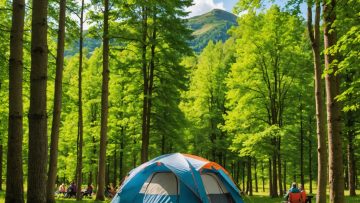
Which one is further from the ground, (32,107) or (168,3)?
(168,3)

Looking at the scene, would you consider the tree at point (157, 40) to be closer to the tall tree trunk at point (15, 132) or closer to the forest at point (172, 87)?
the forest at point (172, 87)

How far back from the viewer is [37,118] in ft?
21.5

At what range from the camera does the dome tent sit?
1168cm

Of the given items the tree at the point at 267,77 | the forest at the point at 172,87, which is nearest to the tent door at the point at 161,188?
the forest at the point at 172,87

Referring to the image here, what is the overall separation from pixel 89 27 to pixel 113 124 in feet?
45.4

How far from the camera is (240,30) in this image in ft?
90.8

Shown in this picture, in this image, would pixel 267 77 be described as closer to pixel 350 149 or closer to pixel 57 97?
pixel 350 149

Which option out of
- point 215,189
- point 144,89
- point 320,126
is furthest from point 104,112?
point 320,126

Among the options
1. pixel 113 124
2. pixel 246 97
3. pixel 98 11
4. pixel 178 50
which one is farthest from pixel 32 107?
pixel 113 124

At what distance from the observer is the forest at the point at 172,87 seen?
30.1ft

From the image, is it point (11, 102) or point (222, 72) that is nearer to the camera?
point (11, 102)

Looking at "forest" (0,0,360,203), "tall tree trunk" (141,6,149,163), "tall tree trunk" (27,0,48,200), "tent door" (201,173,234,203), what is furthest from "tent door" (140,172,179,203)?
"tall tree trunk" (141,6,149,163)

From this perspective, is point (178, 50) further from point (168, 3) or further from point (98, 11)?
point (98, 11)

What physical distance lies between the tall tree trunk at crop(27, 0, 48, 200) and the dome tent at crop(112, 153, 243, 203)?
561 centimetres
